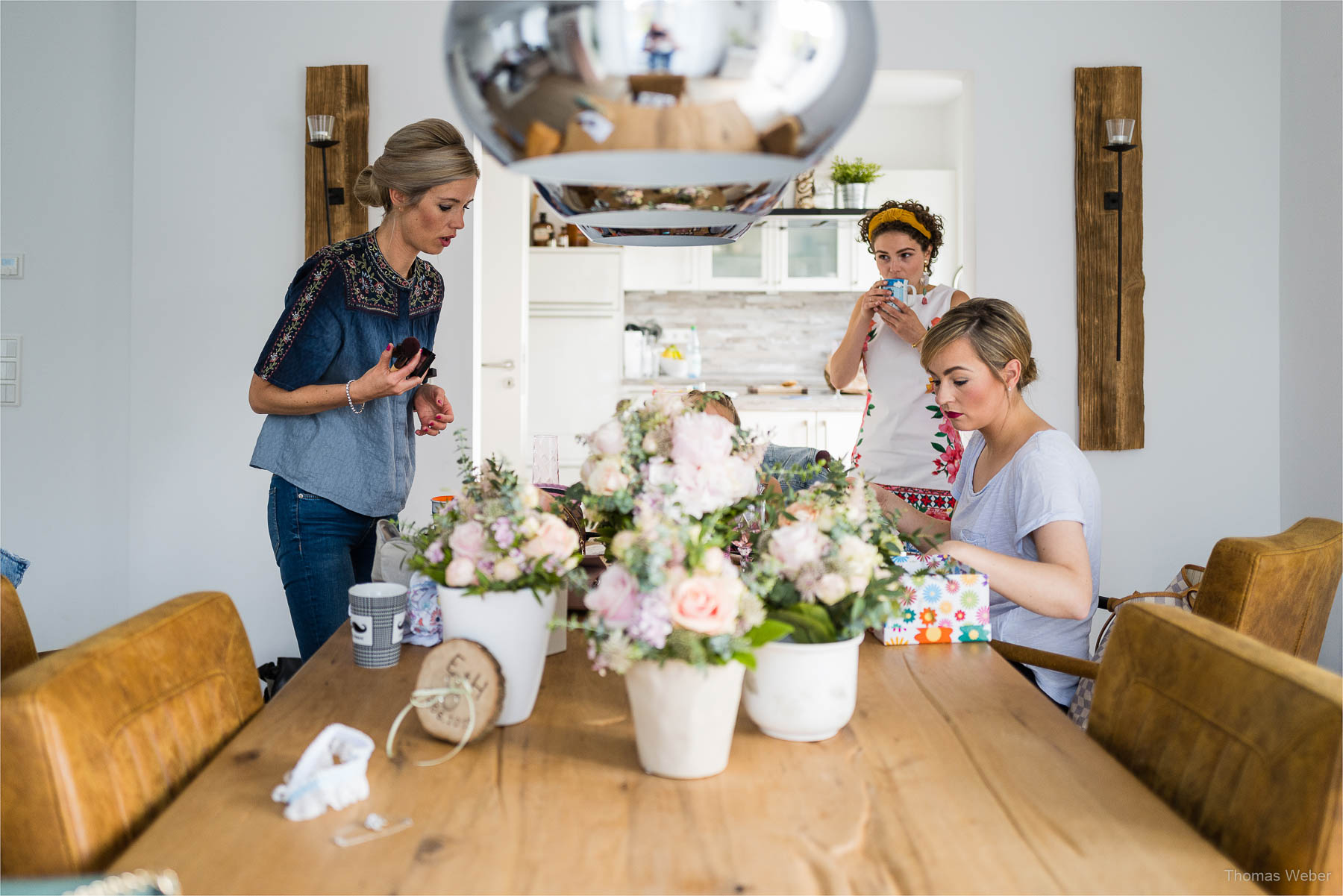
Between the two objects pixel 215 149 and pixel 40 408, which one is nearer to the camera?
pixel 40 408

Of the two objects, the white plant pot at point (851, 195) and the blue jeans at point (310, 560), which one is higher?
the white plant pot at point (851, 195)

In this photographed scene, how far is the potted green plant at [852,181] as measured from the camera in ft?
18.4

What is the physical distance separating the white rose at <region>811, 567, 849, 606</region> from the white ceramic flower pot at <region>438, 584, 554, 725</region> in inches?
13.3

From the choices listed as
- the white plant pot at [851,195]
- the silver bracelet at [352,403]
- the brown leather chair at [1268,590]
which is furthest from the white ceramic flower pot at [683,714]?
the white plant pot at [851,195]

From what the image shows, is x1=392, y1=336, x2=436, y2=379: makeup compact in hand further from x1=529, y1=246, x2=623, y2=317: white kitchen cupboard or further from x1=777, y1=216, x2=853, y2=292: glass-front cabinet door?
x1=777, y1=216, x2=853, y2=292: glass-front cabinet door

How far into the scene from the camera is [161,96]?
342 centimetres

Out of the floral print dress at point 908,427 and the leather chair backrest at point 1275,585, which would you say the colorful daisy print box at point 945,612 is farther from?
the floral print dress at point 908,427

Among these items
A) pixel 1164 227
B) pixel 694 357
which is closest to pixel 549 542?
pixel 1164 227

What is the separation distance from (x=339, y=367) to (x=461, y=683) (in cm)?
111

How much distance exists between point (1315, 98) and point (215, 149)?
3722mm

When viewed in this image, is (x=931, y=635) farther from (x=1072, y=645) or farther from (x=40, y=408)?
(x=40, y=408)

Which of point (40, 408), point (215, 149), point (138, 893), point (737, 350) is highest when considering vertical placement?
point (215, 149)

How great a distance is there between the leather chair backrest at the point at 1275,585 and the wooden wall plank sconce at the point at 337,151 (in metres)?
2.83

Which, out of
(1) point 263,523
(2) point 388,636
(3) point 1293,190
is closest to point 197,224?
(1) point 263,523
